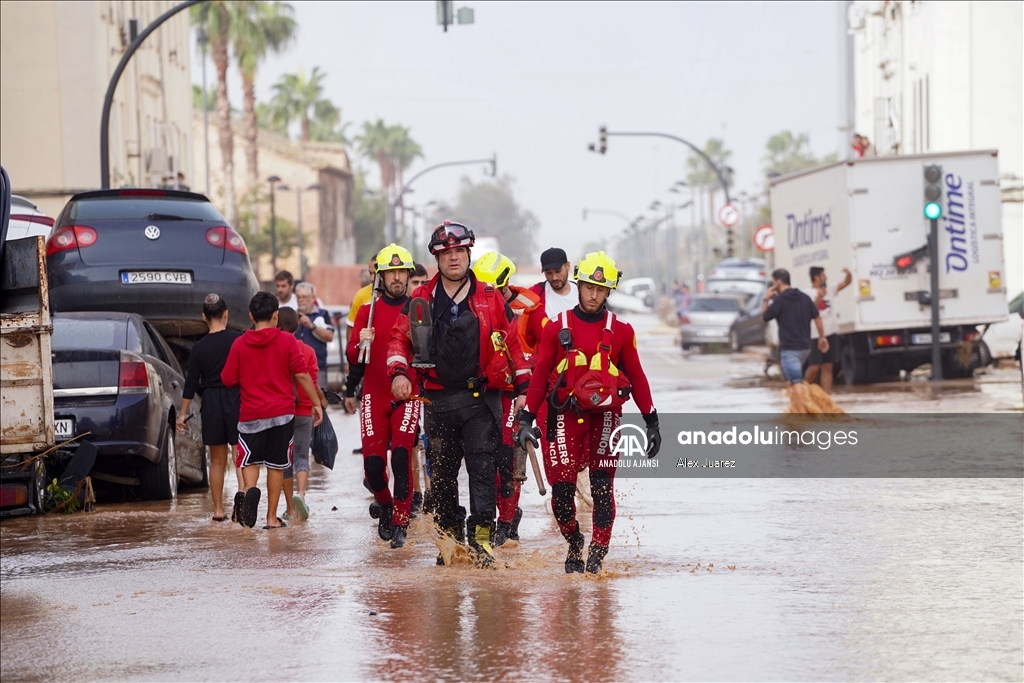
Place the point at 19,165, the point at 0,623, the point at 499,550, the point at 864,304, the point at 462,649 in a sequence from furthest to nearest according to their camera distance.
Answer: the point at 19,165, the point at 864,304, the point at 499,550, the point at 0,623, the point at 462,649

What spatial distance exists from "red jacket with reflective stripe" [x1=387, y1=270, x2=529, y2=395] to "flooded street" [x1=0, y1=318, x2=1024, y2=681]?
3.47ft

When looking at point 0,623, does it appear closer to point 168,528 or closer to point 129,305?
point 168,528

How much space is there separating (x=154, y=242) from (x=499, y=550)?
253 inches

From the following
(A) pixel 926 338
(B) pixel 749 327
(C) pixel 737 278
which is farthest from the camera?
(C) pixel 737 278

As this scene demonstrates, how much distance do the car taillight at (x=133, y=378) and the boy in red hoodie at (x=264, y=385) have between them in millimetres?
1442

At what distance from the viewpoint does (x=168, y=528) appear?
450 inches

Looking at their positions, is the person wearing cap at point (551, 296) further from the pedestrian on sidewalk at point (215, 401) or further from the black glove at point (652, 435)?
the pedestrian on sidewalk at point (215, 401)

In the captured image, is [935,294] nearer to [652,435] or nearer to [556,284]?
[556,284]

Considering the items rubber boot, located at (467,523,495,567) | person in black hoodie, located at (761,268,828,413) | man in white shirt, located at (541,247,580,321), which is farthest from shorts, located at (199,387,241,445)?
person in black hoodie, located at (761,268,828,413)

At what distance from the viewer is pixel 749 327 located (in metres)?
39.3

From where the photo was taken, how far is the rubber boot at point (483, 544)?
9156mm

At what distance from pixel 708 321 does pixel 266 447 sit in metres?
32.0

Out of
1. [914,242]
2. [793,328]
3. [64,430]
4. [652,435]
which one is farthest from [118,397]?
[914,242]

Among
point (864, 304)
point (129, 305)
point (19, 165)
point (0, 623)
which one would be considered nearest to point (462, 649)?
point (0, 623)
